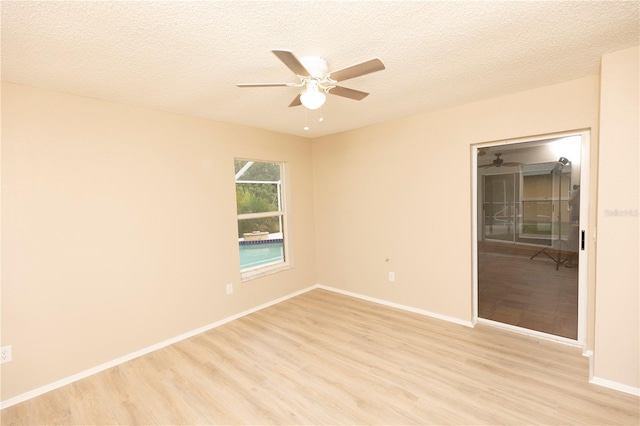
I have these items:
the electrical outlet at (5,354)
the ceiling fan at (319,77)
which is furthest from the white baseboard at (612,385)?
the electrical outlet at (5,354)

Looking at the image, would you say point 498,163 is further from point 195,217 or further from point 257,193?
point 195,217

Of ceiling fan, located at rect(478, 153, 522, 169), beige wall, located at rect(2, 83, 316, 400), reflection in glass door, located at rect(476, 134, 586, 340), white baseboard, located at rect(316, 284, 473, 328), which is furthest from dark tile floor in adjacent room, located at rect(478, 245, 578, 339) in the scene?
beige wall, located at rect(2, 83, 316, 400)

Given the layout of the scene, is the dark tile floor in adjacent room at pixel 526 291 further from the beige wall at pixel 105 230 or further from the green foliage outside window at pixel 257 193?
the beige wall at pixel 105 230

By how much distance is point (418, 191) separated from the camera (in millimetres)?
3398

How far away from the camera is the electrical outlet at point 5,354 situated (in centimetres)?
206

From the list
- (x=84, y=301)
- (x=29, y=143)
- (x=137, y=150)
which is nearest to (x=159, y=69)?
(x=137, y=150)

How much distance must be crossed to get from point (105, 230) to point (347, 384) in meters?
2.50

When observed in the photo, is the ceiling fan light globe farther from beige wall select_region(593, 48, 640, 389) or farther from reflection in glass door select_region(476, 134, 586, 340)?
reflection in glass door select_region(476, 134, 586, 340)

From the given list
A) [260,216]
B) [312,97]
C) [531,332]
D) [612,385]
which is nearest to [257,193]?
[260,216]

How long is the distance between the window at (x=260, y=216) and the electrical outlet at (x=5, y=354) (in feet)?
6.81

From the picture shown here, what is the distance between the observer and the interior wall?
2.64m

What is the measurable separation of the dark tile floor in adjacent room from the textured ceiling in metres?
1.78

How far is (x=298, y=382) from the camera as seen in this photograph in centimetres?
225

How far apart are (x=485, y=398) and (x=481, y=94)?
2602 mm
